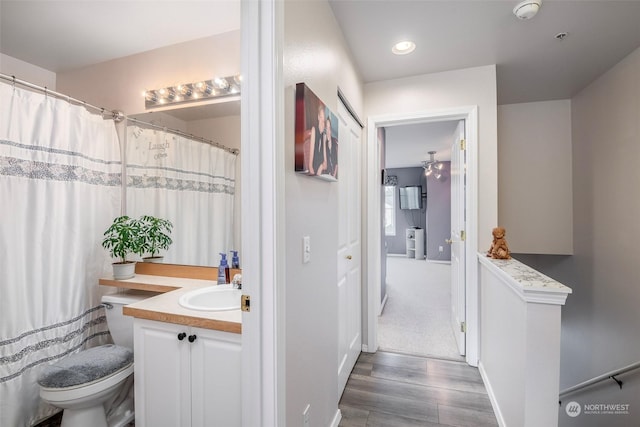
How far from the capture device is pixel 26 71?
7.69ft

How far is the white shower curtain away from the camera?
2.07 m

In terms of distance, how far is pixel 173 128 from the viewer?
2.14 m

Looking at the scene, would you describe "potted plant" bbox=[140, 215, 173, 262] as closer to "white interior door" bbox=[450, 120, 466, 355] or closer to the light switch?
the light switch

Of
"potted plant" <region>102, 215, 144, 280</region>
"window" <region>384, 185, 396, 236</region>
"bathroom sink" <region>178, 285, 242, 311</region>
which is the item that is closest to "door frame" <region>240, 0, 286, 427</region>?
"bathroom sink" <region>178, 285, 242, 311</region>

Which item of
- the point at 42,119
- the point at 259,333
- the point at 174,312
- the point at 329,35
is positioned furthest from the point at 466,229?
the point at 42,119

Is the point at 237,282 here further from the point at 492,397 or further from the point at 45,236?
the point at 492,397

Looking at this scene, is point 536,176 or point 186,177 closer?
point 186,177

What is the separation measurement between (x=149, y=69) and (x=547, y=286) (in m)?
2.89

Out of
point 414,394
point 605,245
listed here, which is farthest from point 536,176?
point 414,394

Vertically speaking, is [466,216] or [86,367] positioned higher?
[466,216]

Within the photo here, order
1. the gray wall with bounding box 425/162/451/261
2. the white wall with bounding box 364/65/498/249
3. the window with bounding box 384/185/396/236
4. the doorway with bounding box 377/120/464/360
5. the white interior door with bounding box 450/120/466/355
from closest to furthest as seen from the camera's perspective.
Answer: the white wall with bounding box 364/65/498/249 → the white interior door with bounding box 450/120/466/355 → the doorway with bounding box 377/120/464/360 → the gray wall with bounding box 425/162/451/261 → the window with bounding box 384/185/396/236

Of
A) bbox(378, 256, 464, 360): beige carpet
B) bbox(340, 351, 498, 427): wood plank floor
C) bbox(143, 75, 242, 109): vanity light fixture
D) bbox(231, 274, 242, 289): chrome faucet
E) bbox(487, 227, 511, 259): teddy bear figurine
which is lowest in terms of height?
bbox(340, 351, 498, 427): wood plank floor

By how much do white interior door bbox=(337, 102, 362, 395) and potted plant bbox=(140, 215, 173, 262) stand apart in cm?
129

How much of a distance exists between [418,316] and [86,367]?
10.4 ft
